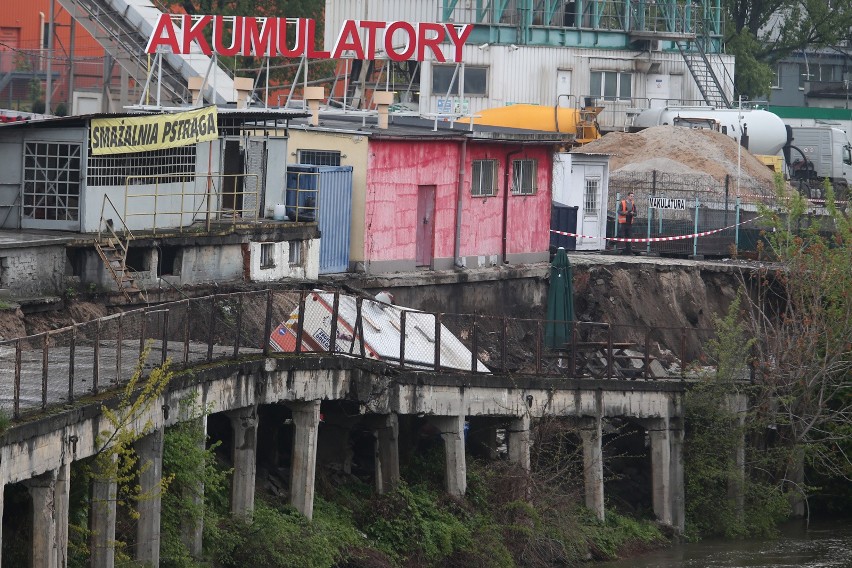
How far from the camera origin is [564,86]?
65000 millimetres

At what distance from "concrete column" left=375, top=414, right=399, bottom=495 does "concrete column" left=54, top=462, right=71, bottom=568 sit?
1011 cm

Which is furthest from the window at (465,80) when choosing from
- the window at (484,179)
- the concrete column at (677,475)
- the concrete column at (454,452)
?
the concrete column at (454,452)

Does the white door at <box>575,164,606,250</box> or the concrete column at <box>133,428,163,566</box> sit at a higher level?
the white door at <box>575,164,606,250</box>

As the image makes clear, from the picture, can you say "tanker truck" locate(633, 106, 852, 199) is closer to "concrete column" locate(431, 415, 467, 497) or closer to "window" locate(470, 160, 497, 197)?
"window" locate(470, 160, 497, 197)

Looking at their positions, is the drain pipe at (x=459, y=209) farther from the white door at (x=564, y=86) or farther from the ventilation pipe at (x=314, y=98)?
the white door at (x=564, y=86)

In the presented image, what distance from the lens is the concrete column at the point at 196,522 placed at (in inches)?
982

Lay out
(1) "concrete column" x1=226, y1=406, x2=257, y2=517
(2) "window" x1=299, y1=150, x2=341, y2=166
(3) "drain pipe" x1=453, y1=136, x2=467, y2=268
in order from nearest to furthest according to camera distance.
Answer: (1) "concrete column" x1=226, y1=406, x2=257, y2=517, (2) "window" x1=299, y1=150, x2=341, y2=166, (3) "drain pipe" x1=453, y1=136, x2=467, y2=268

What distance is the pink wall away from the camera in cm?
3875

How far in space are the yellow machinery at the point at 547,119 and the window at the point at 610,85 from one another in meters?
4.87

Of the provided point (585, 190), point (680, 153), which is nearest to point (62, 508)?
point (585, 190)

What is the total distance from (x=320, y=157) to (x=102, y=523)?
1749 cm

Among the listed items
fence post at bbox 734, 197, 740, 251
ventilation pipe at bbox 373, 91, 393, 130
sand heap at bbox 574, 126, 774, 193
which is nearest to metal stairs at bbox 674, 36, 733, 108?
sand heap at bbox 574, 126, 774, 193

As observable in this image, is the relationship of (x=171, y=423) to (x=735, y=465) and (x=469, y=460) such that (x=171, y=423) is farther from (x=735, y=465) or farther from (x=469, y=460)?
(x=735, y=465)

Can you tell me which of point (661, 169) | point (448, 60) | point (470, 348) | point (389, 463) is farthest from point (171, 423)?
point (448, 60)
